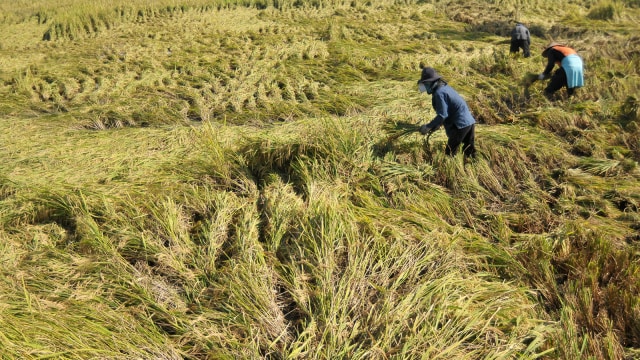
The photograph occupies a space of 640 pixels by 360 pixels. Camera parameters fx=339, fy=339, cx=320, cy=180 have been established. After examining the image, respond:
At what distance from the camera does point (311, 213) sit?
2.37 metres

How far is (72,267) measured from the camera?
2109 mm

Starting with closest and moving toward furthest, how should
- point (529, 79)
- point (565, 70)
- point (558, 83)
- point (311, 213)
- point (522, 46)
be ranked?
1. point (311, 213)
2. point (565, 70)
3. point (558, 83)
4. point (529, 79)
5. point (522, 46)

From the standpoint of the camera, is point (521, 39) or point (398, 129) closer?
point (398, 129)

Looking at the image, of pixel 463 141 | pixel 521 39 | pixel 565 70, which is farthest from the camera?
pixel 521 39

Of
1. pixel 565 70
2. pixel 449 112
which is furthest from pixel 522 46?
pixel 449 112

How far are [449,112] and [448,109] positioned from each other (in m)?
0.03

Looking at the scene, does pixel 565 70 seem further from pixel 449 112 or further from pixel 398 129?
pixel 398 129

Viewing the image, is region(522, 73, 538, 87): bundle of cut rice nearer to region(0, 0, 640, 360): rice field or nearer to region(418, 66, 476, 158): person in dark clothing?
region(0, 0, 640, 360): rice field

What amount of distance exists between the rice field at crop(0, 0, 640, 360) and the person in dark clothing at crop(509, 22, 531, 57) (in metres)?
0.70

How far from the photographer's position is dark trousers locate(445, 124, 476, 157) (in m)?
3.24

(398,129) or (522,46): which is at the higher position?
(522,46)

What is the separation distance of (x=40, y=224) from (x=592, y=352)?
3701mm

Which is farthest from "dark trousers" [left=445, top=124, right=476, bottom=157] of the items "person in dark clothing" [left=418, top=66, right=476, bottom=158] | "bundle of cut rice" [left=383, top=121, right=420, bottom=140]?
"bundle of cut rice" [left=383, top=121, right=420, bottom=140]

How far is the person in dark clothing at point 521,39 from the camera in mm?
6426
